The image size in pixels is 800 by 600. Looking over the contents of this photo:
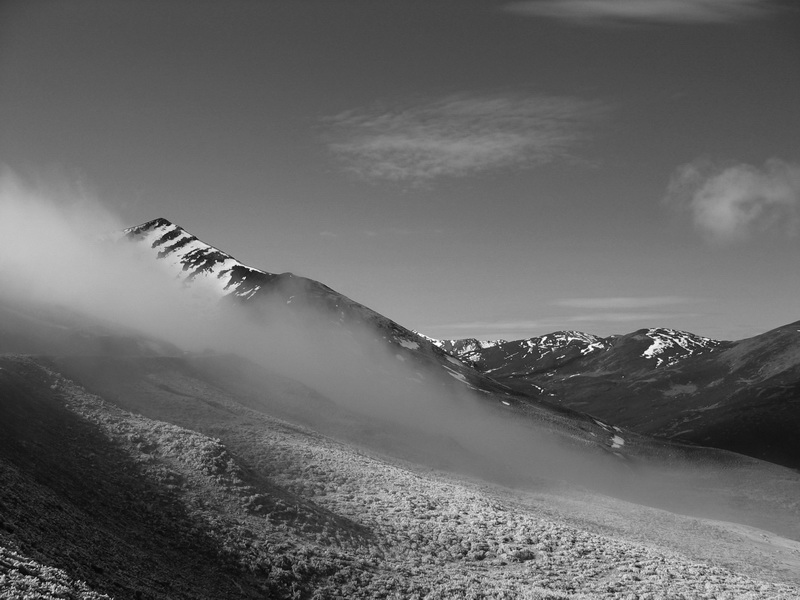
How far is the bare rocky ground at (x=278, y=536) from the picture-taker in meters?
20.2

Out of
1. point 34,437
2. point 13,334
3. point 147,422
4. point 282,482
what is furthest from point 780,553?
point 13,334

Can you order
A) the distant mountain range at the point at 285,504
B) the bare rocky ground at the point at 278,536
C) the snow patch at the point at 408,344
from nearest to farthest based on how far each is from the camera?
1. the bare rocky ground at the point at 278,536
2. the distant mountain range at the point at 285,504
3. the snow patch at the point at 408,344

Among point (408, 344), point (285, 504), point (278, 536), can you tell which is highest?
point (408, 344)

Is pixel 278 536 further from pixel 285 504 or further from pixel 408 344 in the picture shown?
pixel 408 344

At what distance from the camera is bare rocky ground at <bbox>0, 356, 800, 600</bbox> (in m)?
20.2

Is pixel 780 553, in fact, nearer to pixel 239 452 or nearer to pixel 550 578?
pixel 550 578

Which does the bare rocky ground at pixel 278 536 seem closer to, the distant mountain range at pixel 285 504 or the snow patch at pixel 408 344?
the distant mountain range at pixel 285 504

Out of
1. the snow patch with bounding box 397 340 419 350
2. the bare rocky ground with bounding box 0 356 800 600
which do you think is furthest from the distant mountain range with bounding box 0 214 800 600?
the snow patch with bounding box 397 340 419 350

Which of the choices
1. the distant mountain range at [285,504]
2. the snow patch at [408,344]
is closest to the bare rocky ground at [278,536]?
the distant mountain range at [285,504]

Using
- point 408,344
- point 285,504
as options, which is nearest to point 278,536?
point 285,504

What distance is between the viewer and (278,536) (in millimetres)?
27891

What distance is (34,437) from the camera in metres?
31.6

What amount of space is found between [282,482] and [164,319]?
118438mm

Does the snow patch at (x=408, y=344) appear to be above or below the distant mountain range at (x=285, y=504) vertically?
above
